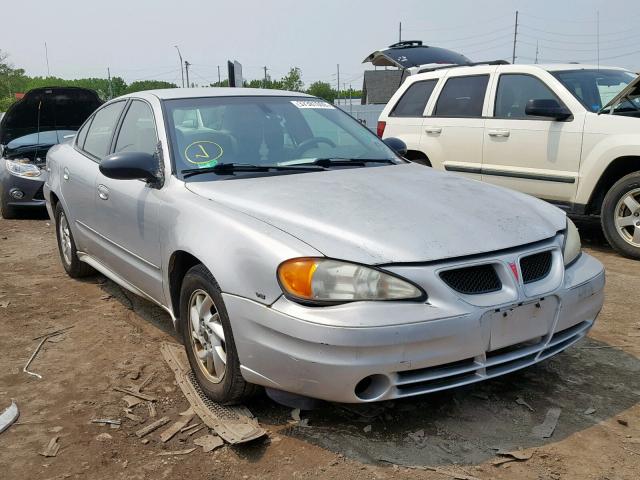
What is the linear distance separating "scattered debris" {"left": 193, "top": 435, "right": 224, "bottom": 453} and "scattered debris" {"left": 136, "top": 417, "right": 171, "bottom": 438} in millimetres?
248

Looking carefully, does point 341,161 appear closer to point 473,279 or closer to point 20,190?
point 473,279

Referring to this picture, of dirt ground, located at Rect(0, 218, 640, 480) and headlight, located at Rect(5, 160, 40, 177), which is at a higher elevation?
headlight, located at Rect(5, 160, 40, 177)

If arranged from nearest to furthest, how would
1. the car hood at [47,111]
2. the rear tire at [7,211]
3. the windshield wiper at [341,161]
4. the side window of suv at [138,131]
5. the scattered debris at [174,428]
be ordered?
the scattered debris at [174,428], the windshield wiper at [341,161], the side window of suv at [138,131], the rear tire at [7,211], the car hood at [47,111]

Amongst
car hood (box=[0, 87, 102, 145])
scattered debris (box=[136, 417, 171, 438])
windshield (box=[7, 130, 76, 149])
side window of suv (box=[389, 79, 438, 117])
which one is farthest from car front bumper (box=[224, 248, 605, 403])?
car hood (box=[0, 87, 102, 145])

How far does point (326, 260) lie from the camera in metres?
2.54

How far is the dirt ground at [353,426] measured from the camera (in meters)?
2.56

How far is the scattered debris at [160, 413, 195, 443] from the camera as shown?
9.32 ft

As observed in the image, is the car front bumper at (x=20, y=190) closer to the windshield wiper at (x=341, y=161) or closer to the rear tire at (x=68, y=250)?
the rear tire at (x=68, y=250)

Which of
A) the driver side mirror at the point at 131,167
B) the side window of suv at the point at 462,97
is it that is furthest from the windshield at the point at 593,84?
the driver side mirror at the point at 131,167

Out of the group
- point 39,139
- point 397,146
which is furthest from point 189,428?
point 39,139

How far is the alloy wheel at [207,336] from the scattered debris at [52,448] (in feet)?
2.36

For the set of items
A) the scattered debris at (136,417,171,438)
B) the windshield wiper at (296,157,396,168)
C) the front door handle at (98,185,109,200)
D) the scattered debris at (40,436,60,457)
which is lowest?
the scattered debris at (40,436,60,457)

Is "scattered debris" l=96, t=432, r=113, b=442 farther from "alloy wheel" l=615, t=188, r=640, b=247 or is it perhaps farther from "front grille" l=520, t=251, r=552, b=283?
"alloy wheel" l=615, t=188, r=640, b=247

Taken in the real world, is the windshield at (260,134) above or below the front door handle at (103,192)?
above
